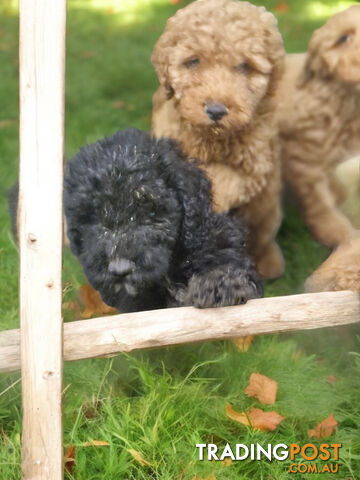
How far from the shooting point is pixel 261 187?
292 centimetres

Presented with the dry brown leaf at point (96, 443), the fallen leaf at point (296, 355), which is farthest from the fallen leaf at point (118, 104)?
the dry brown leaf at point (96, 443)

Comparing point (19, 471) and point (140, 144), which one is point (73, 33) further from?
point (19, 471)

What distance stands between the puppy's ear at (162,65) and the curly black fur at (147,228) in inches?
10.7

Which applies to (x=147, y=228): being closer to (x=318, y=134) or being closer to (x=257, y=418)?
(x=257, y=418)

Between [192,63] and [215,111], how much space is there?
0.26 metres

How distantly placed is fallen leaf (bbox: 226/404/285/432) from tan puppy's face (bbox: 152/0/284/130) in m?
1.15

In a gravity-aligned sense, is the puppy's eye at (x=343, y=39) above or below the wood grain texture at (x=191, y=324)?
above

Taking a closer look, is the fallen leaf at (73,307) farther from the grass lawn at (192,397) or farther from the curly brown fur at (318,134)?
the curly brown fur at (318,134)

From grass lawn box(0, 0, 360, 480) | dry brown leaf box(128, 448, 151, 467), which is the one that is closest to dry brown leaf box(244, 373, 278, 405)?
grass lawn box(0, 0, 360, 480)

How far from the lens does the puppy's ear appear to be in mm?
2557

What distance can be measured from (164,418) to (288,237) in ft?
5.79

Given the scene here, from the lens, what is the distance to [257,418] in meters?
2.46

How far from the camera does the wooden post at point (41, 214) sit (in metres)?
2.02

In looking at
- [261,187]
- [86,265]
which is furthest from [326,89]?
[86,265]
